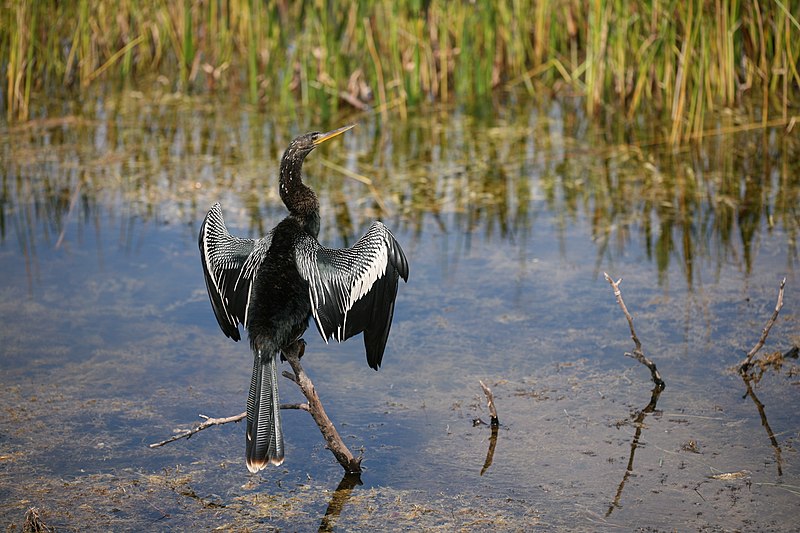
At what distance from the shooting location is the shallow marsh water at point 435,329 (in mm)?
3518

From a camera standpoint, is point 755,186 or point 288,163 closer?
point 288,163

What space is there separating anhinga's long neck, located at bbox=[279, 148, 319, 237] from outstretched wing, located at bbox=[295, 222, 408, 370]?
0.19m

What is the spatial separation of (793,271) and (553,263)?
44.4 inches

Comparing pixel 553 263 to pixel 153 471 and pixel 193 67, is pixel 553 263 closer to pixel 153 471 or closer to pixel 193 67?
pixel 153 471

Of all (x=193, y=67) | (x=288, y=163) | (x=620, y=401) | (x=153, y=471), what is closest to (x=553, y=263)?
(x=620, y=401)

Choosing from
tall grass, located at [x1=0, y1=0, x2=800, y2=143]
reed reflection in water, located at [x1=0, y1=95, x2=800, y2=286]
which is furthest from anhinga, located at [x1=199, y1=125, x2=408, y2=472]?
tall grass, located at [x1=0, y1=0, x2=800, y2=143]

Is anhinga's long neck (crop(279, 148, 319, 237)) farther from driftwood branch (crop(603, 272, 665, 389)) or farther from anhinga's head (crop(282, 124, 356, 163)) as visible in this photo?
driftwood branch (crop(603, 272, 665, 389))

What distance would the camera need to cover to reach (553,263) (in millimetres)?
5414

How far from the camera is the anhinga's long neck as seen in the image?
4047 millimetres

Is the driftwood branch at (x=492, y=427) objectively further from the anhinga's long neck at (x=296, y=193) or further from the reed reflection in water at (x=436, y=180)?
the reed reflection in water at (x=436, y=180)

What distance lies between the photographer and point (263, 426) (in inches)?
135

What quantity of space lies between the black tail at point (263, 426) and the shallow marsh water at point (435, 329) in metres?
0.17

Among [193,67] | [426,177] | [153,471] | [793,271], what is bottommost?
[153,471]

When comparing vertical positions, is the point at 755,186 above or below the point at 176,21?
below
